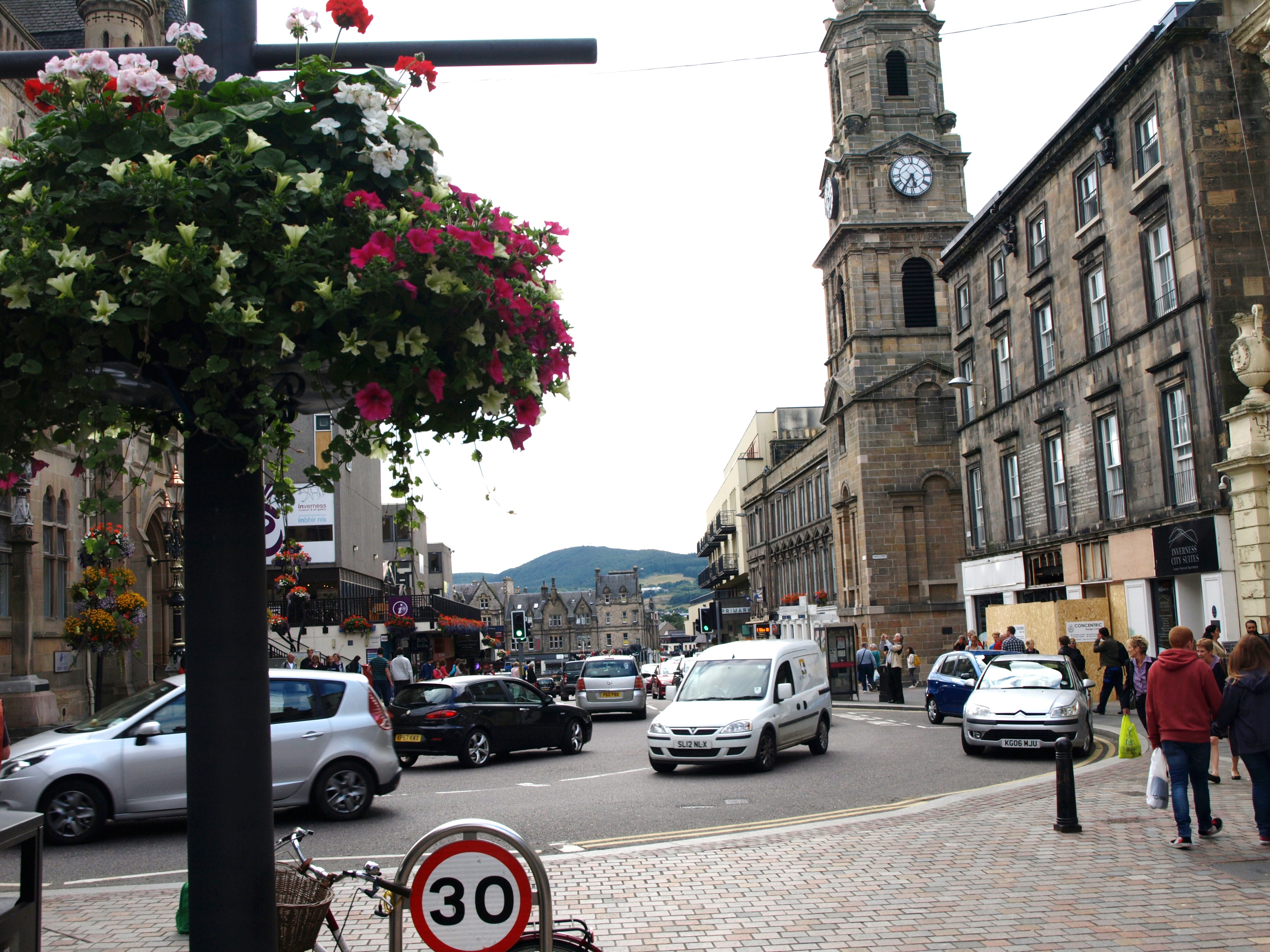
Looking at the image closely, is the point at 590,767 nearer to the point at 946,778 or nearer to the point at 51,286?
the point at 946,778

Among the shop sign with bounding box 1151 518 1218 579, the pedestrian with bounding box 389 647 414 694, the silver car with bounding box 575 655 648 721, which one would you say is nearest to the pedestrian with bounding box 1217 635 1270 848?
the shop sign with bounding box 1151 518 1218 579

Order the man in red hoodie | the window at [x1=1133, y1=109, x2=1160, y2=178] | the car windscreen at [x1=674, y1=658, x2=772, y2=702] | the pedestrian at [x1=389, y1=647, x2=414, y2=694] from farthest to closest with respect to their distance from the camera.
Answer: the pedestrian at [x1=389, y1=647, x2=414, y2=694] < the window at [x1=1133, y1=109, x2=1160, y2=178] < the car windscreen at [x1=674, y1=658, x2=772, y2=702] < the man in red hoodie

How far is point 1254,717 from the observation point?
896 cm

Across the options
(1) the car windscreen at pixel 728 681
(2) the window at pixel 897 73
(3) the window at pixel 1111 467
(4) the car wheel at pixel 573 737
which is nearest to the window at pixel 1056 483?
(3) the window at pixel 1111 467

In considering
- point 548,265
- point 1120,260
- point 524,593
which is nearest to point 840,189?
point 1120,260

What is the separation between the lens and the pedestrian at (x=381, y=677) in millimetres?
27141

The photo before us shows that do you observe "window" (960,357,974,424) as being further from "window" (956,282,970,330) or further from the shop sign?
the shop sign

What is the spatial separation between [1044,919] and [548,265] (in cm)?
551

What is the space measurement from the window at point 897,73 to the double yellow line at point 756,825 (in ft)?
147

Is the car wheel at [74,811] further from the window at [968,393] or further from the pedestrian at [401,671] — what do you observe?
the window at [968,393]

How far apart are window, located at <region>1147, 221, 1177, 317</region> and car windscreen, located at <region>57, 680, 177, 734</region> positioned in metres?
21.6

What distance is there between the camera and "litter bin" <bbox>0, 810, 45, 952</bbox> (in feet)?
11.1

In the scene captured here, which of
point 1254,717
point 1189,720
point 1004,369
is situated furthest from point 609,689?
point 1254,717

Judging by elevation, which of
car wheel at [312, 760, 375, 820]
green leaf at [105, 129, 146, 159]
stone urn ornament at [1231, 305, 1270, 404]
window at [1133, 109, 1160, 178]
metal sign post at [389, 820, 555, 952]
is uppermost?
window at [1133, 109, 1160, 178]
